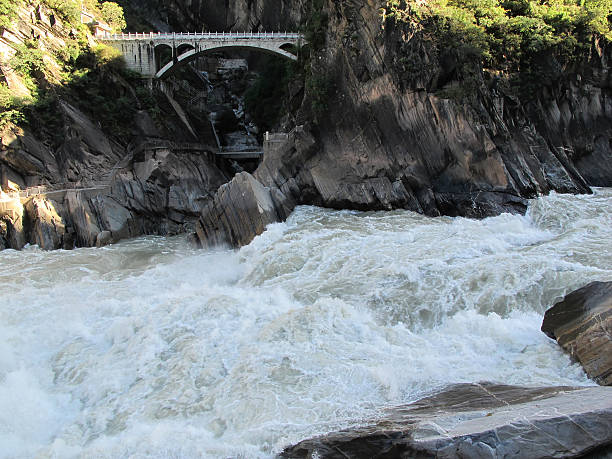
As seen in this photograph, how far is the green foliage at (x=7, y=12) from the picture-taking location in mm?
28875

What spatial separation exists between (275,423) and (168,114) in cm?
3091

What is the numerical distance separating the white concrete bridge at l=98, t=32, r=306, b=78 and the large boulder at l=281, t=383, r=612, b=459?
31969 mm

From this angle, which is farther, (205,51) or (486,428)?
(205,51)

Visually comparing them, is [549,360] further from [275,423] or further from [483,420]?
[275,423]

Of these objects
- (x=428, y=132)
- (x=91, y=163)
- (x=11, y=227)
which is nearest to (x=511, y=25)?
(x=428, y=132)

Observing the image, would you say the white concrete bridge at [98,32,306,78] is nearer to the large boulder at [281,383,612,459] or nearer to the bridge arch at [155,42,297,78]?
the bridge arch at [155,42,297,78]

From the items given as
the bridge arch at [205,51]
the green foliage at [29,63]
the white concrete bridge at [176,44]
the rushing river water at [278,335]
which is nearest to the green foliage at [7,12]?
the green foliage at [29,63]

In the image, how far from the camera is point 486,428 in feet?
20.0

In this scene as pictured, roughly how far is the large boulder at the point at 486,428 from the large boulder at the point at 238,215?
13718mm

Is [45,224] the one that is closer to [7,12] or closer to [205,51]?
[7,12]

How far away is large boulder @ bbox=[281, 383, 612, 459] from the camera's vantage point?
18.9ft

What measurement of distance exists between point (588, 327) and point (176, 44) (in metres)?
34.8

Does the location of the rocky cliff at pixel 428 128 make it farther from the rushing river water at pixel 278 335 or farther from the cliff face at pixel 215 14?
the cliff face at pixel 215 14

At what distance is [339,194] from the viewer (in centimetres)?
2486
